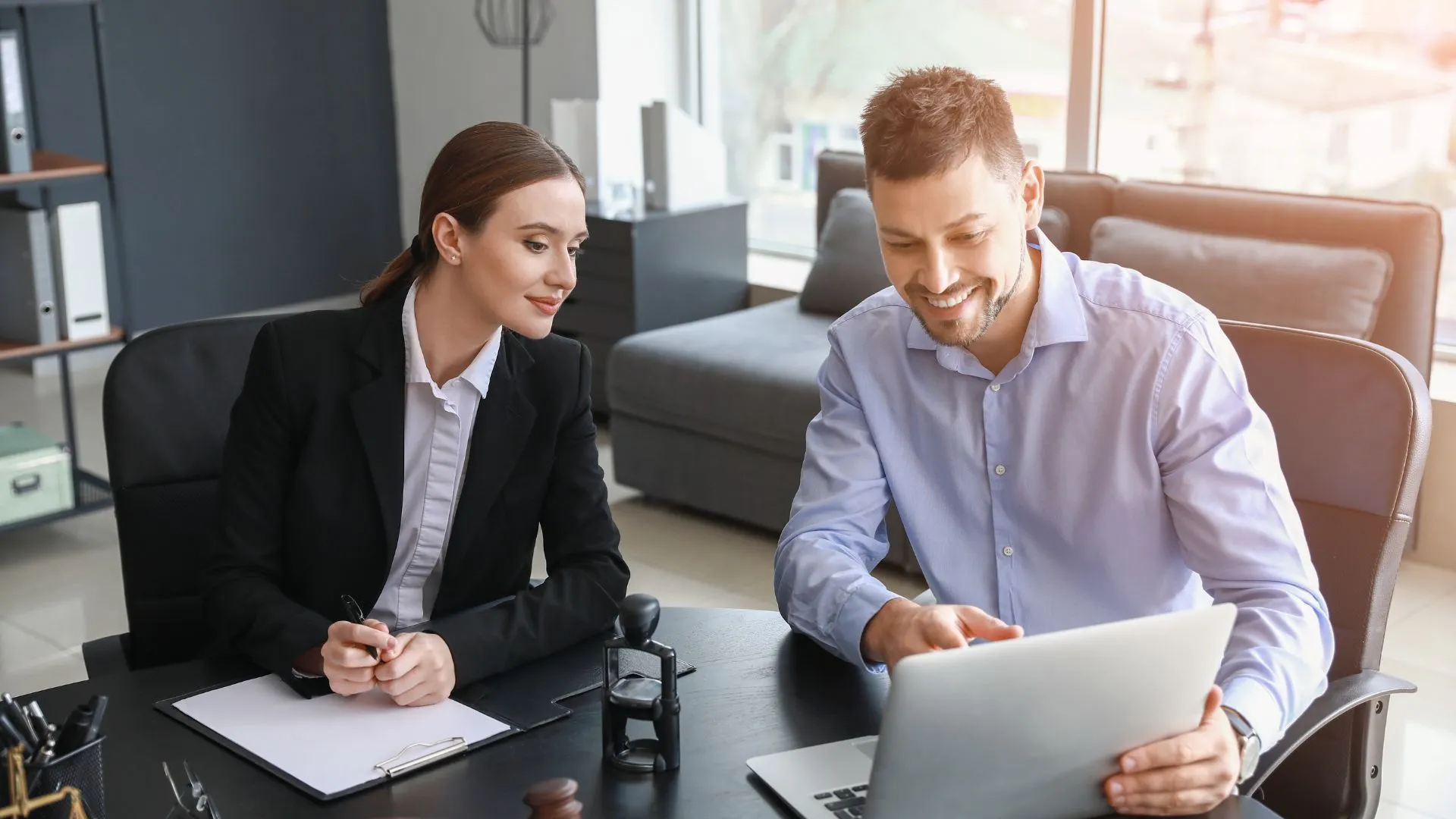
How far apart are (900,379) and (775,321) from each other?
2680 mm

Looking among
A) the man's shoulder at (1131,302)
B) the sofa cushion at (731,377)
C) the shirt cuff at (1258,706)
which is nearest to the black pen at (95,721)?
the shirt cuff at (1258,706)

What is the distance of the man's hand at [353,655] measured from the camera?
1439mm

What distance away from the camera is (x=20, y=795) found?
3.57ft

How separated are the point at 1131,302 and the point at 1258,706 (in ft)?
1.63

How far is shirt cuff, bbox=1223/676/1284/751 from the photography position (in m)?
1.35

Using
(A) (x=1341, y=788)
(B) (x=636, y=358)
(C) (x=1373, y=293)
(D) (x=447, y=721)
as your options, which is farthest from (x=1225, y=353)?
(B) (x=636, y=358)

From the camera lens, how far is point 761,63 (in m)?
5.54

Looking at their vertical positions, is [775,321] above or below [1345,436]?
below

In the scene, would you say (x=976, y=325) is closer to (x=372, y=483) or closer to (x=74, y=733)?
(x=372, y=483)

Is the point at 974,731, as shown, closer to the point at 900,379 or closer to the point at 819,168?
the point at 900,379

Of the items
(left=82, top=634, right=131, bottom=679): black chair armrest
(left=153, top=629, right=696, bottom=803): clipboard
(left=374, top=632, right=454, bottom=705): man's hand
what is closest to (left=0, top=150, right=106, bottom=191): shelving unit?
(left=82, top=634, right=131, bottom=679): black chair armrest

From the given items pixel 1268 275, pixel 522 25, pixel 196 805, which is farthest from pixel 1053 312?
pixel 522 25

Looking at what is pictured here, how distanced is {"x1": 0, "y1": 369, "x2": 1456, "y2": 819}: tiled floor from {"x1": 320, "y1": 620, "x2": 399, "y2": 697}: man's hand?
1.85 metres

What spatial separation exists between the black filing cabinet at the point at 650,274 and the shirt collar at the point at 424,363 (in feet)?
9.47
